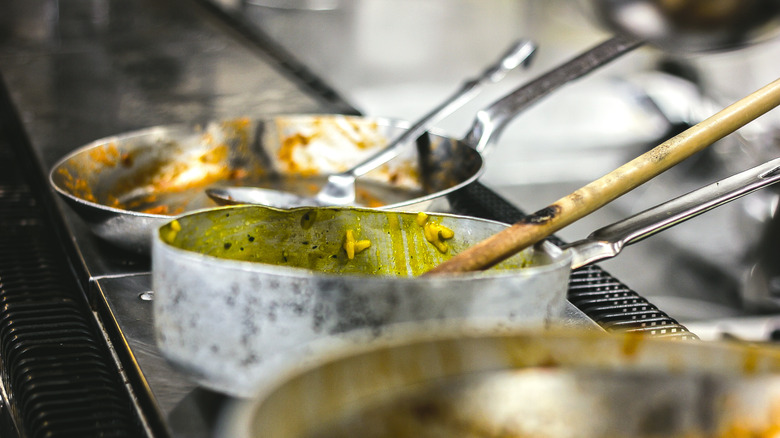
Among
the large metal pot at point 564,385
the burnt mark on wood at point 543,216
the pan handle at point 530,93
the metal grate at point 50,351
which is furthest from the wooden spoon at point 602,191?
the pan handle at point 530,93

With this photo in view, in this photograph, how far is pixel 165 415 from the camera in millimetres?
561

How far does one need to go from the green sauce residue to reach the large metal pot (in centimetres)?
23

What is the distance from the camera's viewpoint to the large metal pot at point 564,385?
0.43m

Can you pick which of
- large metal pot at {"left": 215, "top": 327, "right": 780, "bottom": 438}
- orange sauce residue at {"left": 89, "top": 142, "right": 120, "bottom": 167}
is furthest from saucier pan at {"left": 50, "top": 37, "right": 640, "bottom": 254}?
large metal pot at {"left": 215, "top": 327, "right": 780, "bottom": 438}

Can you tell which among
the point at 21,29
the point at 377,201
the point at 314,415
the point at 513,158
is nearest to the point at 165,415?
the point at 314,415

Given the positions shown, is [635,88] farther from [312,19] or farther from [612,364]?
[612,364]

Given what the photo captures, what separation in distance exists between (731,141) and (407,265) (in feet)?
5.81

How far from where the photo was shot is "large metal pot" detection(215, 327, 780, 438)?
43 cm

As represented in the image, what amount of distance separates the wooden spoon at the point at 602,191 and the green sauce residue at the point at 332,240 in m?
0.08

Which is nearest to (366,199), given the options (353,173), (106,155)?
Result: (353,173)

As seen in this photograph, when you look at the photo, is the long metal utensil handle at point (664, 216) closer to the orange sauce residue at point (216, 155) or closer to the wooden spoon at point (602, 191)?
the wooden spoon at point (602, 191)

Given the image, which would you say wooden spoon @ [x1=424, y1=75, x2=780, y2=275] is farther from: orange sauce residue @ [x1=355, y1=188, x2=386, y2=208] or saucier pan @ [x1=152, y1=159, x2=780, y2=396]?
orange sauce residue @ [x1=355, y1=188, x2=386, y2=208]

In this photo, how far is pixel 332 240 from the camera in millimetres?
694

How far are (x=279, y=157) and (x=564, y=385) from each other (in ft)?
2.60
